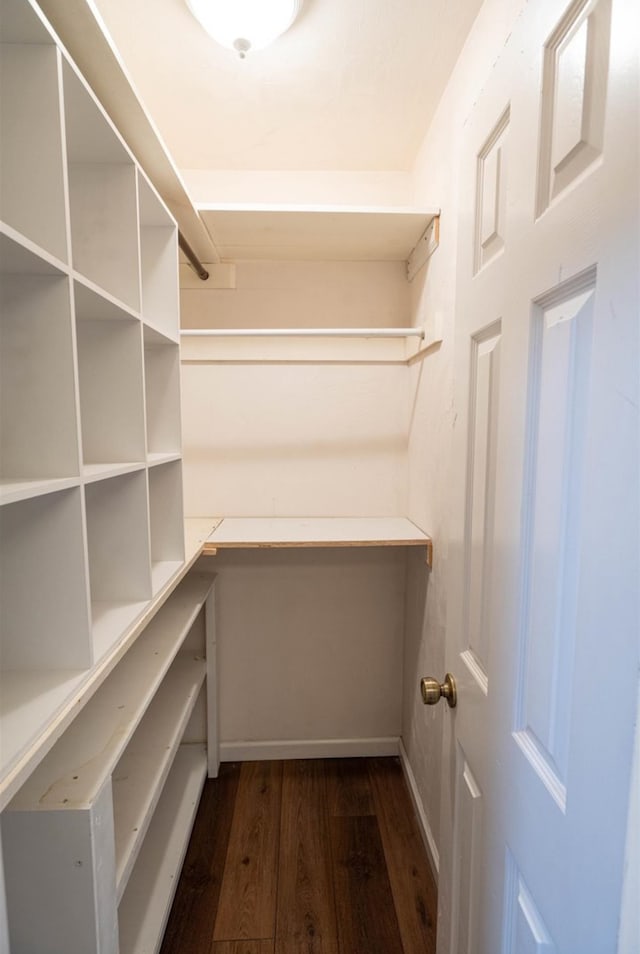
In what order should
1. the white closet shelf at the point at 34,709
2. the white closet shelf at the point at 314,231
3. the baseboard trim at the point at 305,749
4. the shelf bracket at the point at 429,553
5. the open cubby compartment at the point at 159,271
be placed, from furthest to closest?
1. the baseboard trim at the point at 305,749
2. the shelf bracket at the point at 429,553
3. the white closet shelf at the point at 314,231
4. the open cubby compartment at the point at 159,271
5. the white closet shelf at the point at 34,709

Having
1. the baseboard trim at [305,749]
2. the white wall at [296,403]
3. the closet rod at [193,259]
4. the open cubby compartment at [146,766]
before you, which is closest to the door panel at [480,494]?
the open cubby compartment at [146,766]

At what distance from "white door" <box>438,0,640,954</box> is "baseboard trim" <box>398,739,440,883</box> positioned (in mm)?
758

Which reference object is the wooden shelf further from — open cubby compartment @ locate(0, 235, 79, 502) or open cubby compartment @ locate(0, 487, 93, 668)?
open cubby compartment @ locate(0, 235, 79, 502)

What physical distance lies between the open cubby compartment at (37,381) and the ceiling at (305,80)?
38.6 inches

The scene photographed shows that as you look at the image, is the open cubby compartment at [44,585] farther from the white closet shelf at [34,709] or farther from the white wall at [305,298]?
the white wall at [305,298]

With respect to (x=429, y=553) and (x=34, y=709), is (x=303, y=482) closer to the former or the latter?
(x=429, y=553)

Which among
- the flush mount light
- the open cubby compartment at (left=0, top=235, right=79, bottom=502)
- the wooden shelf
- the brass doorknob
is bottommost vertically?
the wooden shelf

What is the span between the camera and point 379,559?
1.96m

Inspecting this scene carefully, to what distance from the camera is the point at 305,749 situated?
6.56 ft

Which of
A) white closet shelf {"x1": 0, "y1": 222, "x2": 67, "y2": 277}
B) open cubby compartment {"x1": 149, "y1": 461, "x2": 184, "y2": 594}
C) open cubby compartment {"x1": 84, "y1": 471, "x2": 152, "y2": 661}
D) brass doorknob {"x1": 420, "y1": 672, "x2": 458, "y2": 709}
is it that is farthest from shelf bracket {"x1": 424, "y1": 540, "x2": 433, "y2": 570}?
white closet shelf {"x1": 0, "y1": 222, "x2": 67, "y2": 277}

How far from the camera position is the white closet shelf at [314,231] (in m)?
1.41

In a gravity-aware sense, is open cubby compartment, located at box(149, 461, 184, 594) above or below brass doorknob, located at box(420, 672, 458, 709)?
above

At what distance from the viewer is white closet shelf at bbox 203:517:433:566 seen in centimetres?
153

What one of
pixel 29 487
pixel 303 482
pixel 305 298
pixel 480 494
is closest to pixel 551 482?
pixel 480 494
